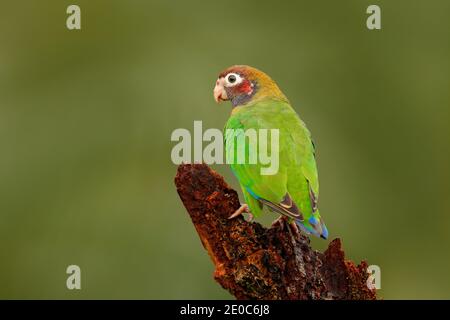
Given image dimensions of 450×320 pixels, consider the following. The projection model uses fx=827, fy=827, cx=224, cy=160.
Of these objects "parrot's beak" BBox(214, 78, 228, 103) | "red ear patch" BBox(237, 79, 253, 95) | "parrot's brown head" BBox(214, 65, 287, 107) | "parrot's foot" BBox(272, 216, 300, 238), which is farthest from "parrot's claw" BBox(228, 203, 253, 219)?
"parrot's beak" BBox(214, 78, 228, 103)

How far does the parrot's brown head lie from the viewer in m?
6.50

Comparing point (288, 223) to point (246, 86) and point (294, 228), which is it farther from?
point (246, 86)

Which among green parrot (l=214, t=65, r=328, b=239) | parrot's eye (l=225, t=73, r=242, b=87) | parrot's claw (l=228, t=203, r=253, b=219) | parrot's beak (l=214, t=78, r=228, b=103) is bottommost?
parrot's claw (l=228, t=203, r=253, b=219)

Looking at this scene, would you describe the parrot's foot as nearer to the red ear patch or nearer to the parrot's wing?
the parrot's wing

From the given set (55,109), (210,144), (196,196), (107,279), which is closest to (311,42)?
(55,109)

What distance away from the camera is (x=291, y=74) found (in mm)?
12164

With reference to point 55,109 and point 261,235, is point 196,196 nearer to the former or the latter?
point 261,235

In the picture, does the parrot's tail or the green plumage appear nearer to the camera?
the parrot's tail

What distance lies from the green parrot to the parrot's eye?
370mm

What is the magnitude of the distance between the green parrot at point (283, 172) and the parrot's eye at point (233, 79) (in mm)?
370

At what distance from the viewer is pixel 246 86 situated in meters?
6.59

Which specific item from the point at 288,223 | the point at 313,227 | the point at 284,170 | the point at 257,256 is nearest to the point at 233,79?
the point at 284,170

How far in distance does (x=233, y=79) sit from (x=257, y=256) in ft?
6.30

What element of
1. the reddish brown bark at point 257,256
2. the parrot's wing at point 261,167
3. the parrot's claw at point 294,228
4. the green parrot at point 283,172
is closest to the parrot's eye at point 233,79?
the green parrot at point 283,172
